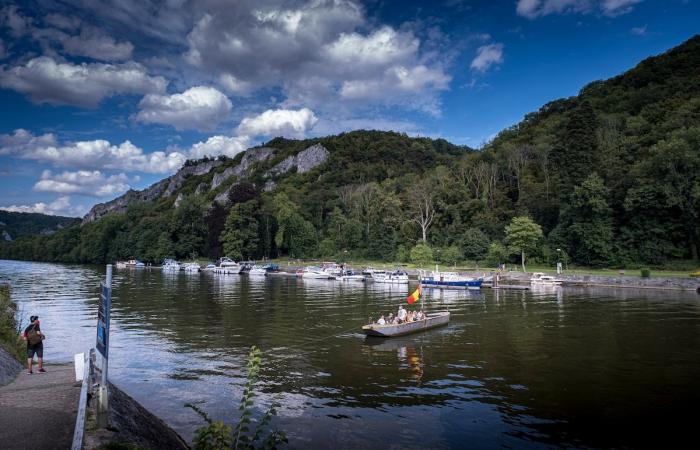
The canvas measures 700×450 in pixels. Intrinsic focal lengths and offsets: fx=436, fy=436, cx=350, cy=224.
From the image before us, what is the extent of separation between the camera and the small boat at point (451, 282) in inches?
2542

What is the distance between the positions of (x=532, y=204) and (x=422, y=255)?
25825mm

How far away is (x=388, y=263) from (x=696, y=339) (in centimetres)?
7980

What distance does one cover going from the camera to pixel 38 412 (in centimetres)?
1108

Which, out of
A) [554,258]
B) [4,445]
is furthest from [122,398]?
[554,258]

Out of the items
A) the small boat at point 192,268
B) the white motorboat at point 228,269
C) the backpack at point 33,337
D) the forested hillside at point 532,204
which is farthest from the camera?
the small boat at point 192,268

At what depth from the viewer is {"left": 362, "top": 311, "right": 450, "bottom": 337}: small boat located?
28.5 m

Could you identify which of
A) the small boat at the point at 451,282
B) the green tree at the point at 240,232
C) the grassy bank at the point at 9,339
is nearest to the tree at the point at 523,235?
the small boat at the point at 451,282

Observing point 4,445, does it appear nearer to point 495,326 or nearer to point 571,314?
point 495,326

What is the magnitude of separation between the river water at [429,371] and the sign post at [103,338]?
16.8 feet

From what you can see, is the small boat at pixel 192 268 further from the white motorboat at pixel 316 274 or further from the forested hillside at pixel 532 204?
the white motorboat at pixel 316 274

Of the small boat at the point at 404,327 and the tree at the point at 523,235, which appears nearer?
the small boat at the point at 404,327

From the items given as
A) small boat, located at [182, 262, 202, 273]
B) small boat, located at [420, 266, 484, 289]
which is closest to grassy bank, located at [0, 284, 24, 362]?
→ small boat, located at [420, 266, 484, 289]

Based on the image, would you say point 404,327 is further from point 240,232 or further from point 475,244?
point 240,232

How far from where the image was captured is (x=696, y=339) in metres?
27.0
